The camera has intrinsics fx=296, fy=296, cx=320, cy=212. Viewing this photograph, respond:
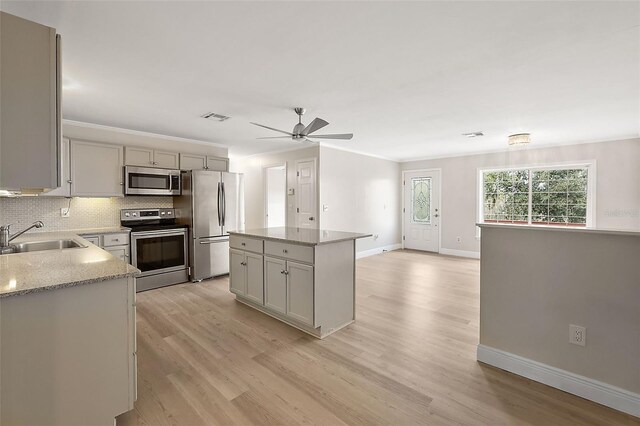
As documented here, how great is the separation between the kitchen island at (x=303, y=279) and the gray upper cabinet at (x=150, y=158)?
221 centimetres

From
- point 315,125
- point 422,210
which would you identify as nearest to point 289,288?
point 315,125

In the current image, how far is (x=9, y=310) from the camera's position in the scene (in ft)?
4.47

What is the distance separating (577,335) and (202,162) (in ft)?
17.0

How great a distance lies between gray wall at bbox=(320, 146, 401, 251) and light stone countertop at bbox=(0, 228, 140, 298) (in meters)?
4.01

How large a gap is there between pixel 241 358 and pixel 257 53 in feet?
7.95

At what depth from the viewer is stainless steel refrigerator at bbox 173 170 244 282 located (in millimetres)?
4590

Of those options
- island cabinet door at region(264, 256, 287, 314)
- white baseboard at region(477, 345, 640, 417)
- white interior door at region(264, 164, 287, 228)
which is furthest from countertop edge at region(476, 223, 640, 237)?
white interior door at region(264, 164, 287, 228)

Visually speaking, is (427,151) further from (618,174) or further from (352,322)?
(352,322)

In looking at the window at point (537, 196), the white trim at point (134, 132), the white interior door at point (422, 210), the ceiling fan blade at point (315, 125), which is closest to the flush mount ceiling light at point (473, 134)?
the window at point (537, 196)

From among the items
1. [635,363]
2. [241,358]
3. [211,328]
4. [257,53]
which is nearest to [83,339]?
[241,358]

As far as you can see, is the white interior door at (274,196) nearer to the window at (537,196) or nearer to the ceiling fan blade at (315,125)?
the ceiling fan blade at (315,125)

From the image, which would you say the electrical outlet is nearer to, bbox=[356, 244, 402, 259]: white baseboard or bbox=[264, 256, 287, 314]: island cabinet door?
bbox=[264, 256, 287, 314]: island cabinet door

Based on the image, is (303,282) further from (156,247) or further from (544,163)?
(544,163)

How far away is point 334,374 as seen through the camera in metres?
2.19
